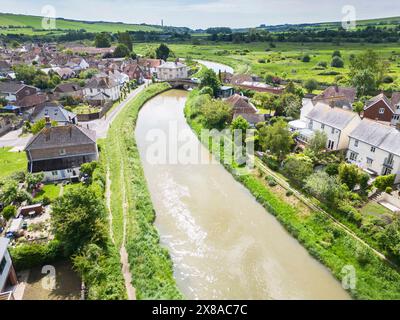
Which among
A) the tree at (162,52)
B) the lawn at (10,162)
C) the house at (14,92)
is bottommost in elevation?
the lawn at (10,162)

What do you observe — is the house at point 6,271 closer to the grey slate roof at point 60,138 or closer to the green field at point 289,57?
the grey slate roof at point 60,138

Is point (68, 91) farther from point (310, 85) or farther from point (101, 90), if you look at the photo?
point (310, 85)

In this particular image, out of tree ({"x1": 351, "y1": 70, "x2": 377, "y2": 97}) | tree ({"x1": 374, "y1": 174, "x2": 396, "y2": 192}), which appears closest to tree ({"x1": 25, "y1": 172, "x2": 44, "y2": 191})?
tree ({"x1": 374, "y1": 174, "x2": 396, "y2": 192})

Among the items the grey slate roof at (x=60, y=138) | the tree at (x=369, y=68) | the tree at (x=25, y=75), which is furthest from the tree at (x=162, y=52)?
the grey slate roof at (x=60, y=138)

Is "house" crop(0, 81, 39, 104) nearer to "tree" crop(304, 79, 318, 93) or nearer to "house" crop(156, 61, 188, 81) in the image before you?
"house" crop(156, 61, 188, 81)

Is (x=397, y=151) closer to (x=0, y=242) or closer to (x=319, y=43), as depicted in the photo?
(x=0, y=242)

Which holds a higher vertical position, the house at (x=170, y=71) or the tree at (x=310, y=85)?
the house at (x=170, y=71)

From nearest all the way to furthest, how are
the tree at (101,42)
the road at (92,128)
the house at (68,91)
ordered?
→ the road at (92,128), the house at (68,91), the tree at (101,42)
